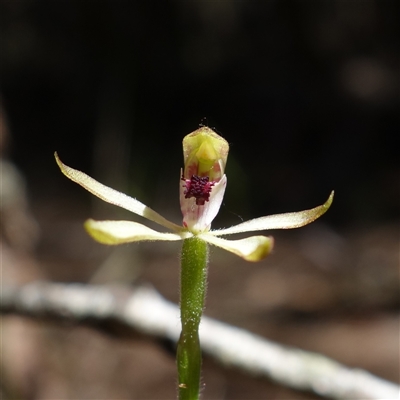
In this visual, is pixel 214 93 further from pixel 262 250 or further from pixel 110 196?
pixel 262 250

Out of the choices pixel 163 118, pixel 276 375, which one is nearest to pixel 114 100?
pixel 163 118

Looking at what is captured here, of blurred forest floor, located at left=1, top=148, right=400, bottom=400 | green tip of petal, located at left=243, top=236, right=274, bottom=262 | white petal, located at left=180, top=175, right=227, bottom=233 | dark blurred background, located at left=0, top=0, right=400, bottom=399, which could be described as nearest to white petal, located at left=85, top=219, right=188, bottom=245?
white petal, located at left=180, top=175, right=227, bottom=233

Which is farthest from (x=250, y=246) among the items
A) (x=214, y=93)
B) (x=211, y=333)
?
(x=214, y=93)

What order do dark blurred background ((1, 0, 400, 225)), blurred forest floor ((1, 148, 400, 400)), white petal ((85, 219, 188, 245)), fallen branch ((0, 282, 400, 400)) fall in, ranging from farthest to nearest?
dark blurred background ((1, 0, 400, 225)), blurred forest floor ((1, 148, 400, 400)), fallen branch ((0, 282, 400, 400)), white petal ((85, 219, 188, 245))

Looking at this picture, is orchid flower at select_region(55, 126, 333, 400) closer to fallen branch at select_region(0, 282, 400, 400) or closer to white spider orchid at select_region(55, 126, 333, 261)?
white spider orchid at select_region(55, 126, 333, 261)

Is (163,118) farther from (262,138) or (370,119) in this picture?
(370,119)

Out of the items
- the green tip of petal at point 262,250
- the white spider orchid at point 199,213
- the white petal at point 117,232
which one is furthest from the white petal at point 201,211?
the green tip of petal at point 262,250

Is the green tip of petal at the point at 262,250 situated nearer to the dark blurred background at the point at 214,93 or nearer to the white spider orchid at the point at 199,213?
the white spider orchid at the point at 199,213
